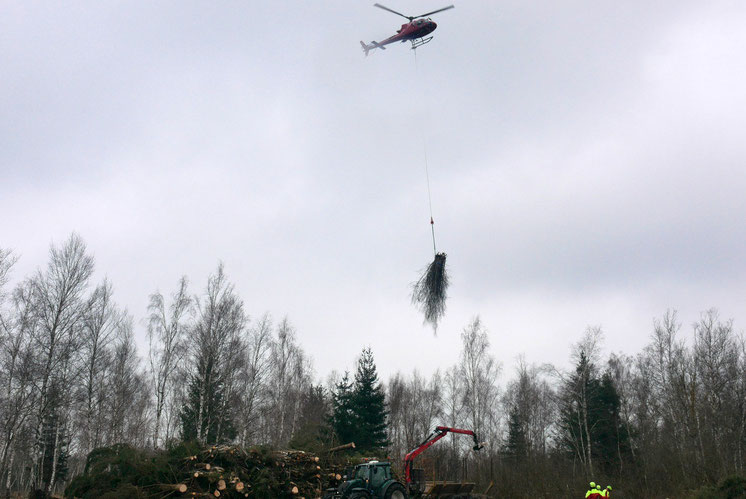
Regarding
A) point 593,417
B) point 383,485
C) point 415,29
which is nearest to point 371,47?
point 415,29

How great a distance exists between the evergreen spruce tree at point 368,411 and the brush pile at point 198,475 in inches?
333

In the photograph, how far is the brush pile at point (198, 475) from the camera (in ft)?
52.2

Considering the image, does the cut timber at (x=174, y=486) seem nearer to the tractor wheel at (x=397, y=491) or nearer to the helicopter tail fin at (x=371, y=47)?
the tractor wheel at (x=397, y=491)

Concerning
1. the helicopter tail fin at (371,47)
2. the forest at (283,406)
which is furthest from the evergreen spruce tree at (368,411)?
the helicopter tail fin at (371,47)

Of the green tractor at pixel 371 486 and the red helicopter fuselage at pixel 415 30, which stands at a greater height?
the red helicopter fuselage at pixel 415 30

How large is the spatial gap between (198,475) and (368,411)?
12.8 m

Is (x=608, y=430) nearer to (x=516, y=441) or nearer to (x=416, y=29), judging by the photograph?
(x=516, y=441)

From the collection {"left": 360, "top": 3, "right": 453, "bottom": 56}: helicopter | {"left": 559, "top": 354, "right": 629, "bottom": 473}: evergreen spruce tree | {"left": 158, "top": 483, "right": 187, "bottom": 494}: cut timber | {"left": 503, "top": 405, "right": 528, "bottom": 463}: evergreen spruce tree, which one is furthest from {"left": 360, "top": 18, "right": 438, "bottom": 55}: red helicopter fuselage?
{"left": 503, "top": 405, "right": 528, "bottom": 463}: evergreen spruce tree

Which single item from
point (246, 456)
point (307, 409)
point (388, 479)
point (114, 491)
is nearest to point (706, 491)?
point (388, 479)

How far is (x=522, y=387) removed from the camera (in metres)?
48.7

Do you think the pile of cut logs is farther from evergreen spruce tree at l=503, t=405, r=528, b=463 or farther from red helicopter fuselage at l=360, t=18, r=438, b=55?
evergreen spruce tree at l=503, t=405, r=528, b=463

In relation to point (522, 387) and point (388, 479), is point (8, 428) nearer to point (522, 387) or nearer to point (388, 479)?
point (388, 479)

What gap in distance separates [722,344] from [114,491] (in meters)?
35.4

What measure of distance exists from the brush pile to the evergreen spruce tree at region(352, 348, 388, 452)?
8448 millimetres
